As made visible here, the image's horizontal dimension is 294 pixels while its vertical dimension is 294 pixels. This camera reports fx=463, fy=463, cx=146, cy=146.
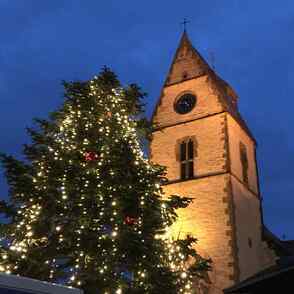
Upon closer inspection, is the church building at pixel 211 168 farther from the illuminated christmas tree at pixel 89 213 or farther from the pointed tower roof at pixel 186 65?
the illuminated christmas tree at pixel 89 213

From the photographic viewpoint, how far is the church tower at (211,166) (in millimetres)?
19266

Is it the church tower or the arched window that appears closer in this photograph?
the church tower

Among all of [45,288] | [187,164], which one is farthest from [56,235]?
[187,164]

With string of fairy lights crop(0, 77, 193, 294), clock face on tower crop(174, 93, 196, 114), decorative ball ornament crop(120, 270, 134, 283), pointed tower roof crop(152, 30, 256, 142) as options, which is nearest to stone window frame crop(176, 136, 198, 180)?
clock face on tower crop(174, 93, 196, 114)

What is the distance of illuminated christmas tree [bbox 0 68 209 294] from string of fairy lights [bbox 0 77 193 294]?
3cm

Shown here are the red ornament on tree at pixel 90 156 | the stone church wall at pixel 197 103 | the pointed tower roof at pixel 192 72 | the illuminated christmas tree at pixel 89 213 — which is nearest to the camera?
the illuminated christmas tree at pixel 89 213

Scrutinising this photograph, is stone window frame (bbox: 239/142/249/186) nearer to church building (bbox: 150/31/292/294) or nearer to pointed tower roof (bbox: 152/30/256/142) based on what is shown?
church building (bbox: 150/31/292/294)

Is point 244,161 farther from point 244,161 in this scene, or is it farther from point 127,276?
point 127,276

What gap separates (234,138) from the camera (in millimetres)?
22656

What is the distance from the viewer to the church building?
19250 millimetres

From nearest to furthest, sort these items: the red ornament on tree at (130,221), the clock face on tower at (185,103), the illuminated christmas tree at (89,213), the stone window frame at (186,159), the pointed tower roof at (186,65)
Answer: the illuminated christmas tree at (89,213), the red ornament on tree at (130,221), the stone window frame at (186,159), the clock face on tower at (185,103), the pointed tower roof at (186,65)

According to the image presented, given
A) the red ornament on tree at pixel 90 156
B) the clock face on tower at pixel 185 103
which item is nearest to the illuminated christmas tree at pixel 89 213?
the red ornament on tree at pixel 90 156

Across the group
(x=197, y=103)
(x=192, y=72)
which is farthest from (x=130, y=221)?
(x=192, y=72)

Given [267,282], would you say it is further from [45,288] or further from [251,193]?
[251,193]
